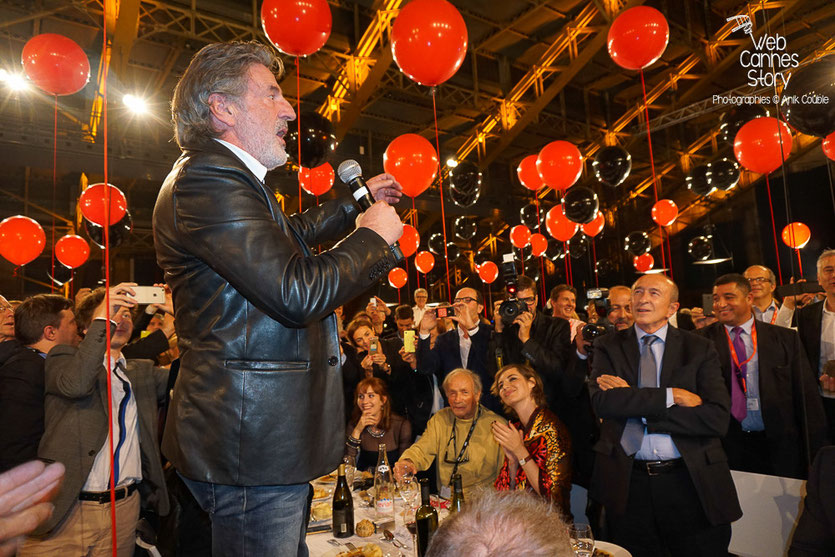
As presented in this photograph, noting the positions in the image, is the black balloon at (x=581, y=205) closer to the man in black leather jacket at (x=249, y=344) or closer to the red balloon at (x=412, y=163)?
the red balloon at (x=412, y=163)

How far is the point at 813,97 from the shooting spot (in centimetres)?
243

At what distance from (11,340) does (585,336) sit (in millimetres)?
3273

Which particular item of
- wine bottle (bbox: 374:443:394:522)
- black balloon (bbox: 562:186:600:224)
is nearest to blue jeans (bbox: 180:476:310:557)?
wine bottle (bbox: 374:443:394:522)

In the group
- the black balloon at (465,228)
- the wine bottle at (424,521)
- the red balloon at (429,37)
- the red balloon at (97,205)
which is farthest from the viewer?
the black balloon at (465,228)

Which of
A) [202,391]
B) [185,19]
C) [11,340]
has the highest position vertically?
[185,19]

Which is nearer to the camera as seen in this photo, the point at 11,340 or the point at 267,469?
the point at 267,469

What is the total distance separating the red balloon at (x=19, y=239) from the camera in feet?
15.7

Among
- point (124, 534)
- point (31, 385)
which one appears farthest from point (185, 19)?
point (124, 534)

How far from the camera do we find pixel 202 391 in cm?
89

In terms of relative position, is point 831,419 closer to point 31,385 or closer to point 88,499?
point 88,499

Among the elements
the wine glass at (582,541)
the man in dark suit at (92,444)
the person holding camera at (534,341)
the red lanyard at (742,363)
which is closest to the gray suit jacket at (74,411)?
the man in dark suit at (92,444)

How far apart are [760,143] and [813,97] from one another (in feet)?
7.45

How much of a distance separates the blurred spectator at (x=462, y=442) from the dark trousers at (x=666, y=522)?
65 cm

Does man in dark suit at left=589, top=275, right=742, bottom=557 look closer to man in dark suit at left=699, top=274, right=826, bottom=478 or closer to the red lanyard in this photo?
man in dark suit at left=699, top=274, right=826, bottom=478
